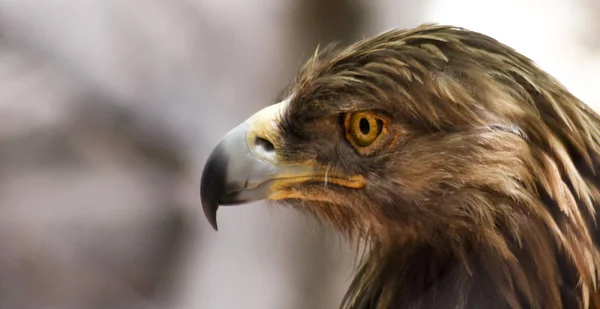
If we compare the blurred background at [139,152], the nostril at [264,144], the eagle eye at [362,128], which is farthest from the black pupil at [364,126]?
the blurred background at [139,152]

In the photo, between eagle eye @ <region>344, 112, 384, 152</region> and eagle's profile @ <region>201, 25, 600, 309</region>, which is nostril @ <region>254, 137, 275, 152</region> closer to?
eagle's profile @ <region>201, 25, 600, 309</region>

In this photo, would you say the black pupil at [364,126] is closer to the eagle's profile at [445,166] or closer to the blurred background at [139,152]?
the eagle's profile at [445,166]

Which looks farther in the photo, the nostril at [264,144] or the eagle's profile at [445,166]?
the nostril at [264,144]

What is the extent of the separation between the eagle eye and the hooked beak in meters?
0.06

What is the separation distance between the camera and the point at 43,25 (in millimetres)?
1999

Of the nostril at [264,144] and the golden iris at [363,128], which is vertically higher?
the golden iris at [363,128]

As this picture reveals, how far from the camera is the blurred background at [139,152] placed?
1965 mm

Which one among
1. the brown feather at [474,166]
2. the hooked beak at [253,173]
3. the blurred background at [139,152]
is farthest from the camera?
the blurred background at [139,152]

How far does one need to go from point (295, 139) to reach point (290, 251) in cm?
91

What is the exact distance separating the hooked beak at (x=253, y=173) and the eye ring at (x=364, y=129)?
0.20 ft

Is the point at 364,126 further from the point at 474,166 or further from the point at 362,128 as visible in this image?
the point at 474,166

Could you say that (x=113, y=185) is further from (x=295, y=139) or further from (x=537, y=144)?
(x=537, y=144)

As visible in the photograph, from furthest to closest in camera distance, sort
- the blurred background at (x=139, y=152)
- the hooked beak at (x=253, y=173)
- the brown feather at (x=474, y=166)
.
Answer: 1. the blurred background at (x=139, y=152)
2. the hooked beak at (x=253, y=173)
3. the brown feather at (x=474, y=166)

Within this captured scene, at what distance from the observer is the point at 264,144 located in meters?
1.21
